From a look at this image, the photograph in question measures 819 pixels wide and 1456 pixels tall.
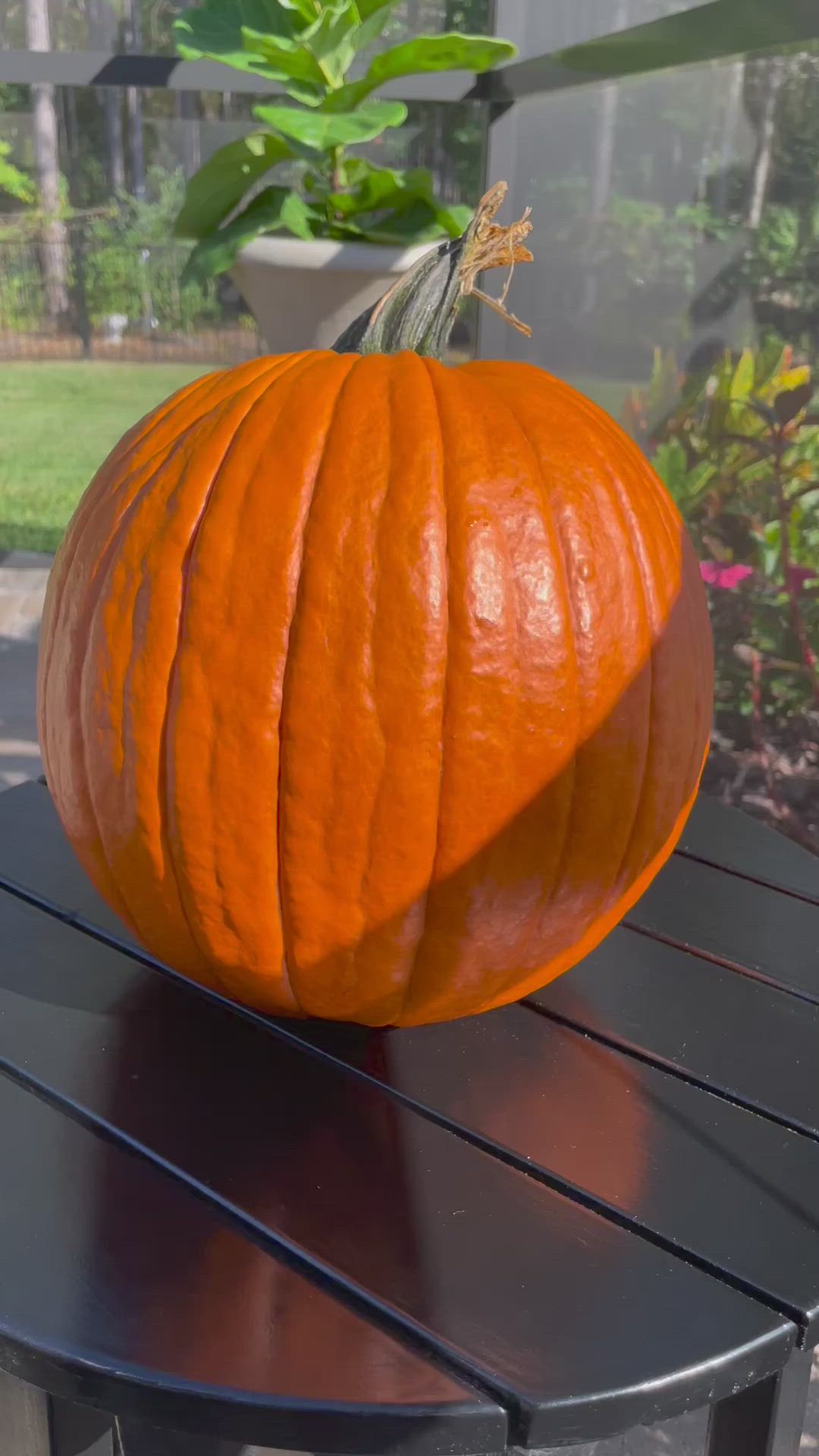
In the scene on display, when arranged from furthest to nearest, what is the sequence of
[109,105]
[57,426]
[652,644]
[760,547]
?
[57,426], [109,105], [760,547], [652,644]

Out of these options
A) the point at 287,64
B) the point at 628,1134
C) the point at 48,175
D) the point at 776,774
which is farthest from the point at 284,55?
the point at 628,1134

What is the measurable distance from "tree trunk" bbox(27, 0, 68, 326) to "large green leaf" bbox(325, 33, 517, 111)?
142cm

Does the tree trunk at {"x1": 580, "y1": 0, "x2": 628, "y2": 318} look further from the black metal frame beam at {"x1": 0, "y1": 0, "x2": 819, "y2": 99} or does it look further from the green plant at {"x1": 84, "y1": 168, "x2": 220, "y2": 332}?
the green plant at {"x1": 84, "y1": 168, "x2": 220, "y2": 332}

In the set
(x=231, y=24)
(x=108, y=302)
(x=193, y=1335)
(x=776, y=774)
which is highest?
(x=231, y=24)

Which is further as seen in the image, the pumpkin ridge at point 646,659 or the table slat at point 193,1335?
the pumpkin ridge at point 646,659

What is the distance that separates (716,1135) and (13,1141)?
501mm

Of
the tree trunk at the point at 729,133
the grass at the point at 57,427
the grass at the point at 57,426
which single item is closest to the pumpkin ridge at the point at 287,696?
the tree trunk at the point at 729,133

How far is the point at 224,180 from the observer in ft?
11.2

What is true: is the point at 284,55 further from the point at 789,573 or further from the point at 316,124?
the point at 789,573

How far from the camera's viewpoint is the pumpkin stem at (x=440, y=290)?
0.97m

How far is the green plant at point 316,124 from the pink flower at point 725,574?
3.69ft

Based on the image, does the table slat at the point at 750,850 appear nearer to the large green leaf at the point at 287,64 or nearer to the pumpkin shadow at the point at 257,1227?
the pumpkin shadow at the point at 257,1227

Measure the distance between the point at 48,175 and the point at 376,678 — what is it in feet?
13.2

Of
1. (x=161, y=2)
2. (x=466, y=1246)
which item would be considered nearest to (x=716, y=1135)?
(x=466, y=1246)
